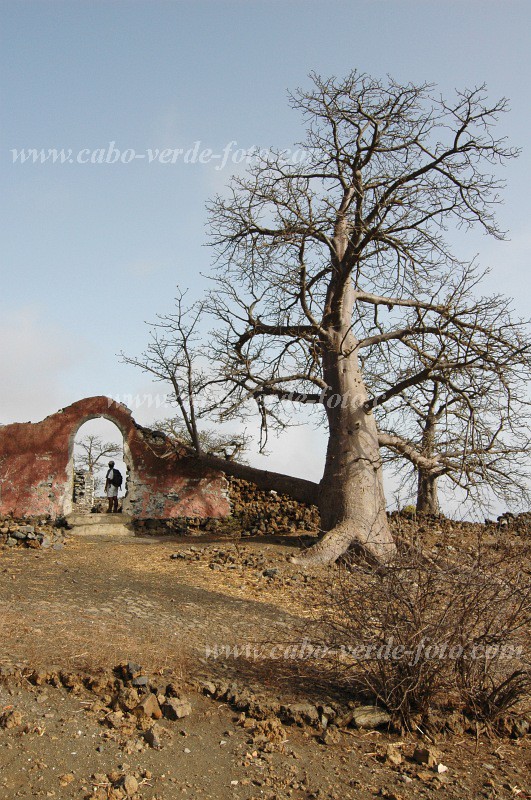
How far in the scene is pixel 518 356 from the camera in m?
12.2

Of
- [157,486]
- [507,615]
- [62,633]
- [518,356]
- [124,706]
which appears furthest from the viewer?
[157,486]

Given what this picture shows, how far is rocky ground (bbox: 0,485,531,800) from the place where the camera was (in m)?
4.29

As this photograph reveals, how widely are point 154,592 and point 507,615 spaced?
194 inches

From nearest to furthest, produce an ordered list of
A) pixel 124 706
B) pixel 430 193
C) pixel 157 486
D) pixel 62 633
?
1. pixel 124 706
2. pixel 62 633
3. pixel 430 193
4. pixel 157 486

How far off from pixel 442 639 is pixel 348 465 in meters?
7.41

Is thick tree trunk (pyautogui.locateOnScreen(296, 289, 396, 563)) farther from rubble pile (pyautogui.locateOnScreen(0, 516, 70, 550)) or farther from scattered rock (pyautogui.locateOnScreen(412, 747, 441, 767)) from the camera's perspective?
scattered rock (pyautogui.locateOnScreen(412, 747, 441, 767))

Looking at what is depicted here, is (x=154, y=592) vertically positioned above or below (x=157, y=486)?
below

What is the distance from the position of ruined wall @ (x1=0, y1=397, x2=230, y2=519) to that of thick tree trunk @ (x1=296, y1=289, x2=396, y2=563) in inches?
137

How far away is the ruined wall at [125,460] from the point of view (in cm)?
1427

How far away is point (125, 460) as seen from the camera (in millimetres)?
15047

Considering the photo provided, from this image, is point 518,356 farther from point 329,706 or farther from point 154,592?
point 329,706

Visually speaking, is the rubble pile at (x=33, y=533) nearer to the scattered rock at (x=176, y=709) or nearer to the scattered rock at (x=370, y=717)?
the scattered rock at (x=176, y=709)

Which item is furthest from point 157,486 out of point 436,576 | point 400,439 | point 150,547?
point 436,576

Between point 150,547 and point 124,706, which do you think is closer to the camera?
point 124,706
